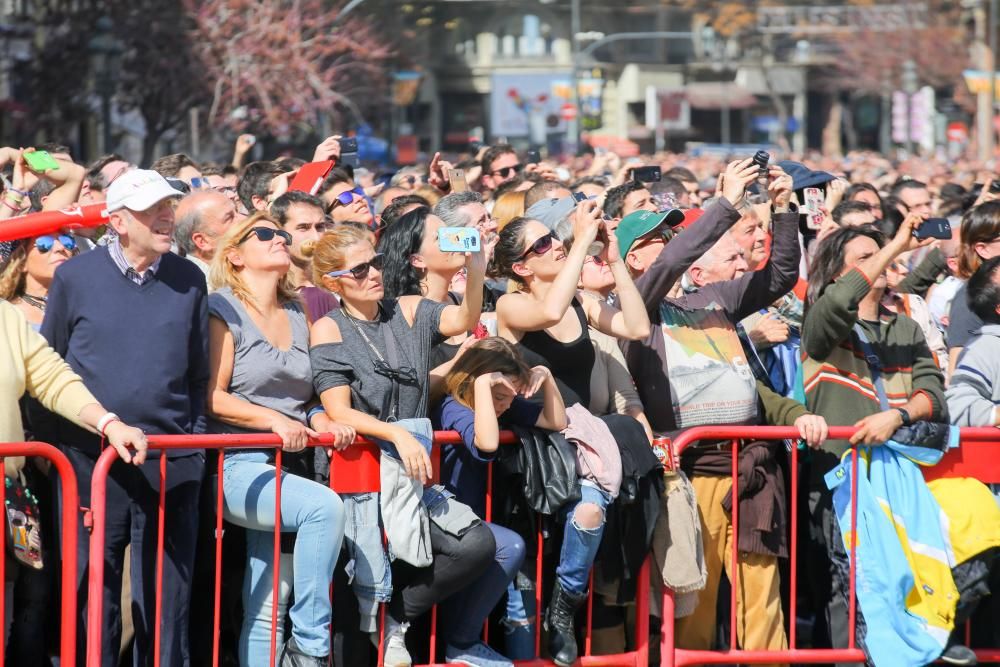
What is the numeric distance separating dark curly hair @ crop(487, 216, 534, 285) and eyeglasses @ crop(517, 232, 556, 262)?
0.02 meters

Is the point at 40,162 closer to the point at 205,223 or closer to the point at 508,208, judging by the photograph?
the point at 205,223

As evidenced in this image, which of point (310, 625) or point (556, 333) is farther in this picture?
point (556, 333)

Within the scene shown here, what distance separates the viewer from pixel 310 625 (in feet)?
17.5

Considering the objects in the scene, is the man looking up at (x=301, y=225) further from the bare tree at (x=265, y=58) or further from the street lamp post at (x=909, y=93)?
the street lamp post at (x=909, y=93)

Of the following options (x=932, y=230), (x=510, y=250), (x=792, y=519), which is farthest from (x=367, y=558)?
(x=932, y=230)

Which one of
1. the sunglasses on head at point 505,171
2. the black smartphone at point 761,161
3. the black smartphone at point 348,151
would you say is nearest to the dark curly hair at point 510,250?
the black smartphone at point 761,161

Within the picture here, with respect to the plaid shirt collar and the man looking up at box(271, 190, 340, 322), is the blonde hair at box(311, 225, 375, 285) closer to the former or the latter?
the man looking up at box(271, 190, 340, 322)

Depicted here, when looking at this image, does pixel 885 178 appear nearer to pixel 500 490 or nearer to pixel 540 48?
pixel 500 490

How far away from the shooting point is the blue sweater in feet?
17.2

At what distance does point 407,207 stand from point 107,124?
16.0 meters

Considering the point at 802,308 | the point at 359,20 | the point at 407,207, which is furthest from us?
the point at 359,20

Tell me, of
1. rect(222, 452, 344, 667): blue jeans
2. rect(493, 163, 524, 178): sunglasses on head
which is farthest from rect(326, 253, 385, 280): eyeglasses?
rect(493, 163, 524, 178): sunglasses on head

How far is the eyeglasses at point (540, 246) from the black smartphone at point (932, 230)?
151 centimetres

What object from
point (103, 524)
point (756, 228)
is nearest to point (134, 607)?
point (103, 524)
